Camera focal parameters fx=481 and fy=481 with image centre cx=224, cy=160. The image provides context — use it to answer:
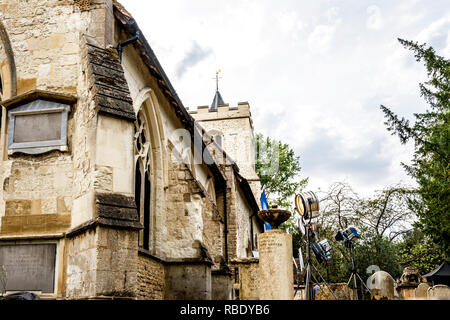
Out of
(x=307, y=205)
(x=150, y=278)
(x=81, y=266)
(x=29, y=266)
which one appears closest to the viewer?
(x=81, y=266)

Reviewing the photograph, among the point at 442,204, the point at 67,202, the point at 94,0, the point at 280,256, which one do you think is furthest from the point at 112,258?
the point at 442,204

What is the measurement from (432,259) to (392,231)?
4193 millimetres

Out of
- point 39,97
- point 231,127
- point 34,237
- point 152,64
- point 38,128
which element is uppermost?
point 231,127

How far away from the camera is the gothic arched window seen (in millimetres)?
10242

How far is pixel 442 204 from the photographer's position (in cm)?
1444

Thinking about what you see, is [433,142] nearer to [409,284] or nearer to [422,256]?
[409,284]

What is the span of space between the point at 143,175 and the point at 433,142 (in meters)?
9.07

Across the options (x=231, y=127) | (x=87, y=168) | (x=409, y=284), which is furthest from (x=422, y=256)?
(x=87, y=168)

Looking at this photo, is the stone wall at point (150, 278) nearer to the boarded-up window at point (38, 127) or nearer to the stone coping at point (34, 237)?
the stone coping at point (34, 237)

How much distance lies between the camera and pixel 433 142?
14.5m

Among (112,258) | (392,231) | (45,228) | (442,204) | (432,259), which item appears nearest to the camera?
(112,258)

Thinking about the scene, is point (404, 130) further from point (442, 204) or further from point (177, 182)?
point (177, 182)

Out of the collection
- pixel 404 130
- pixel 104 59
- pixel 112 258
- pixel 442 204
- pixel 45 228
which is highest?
pixel 404 130

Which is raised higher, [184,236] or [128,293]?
[184,236]
